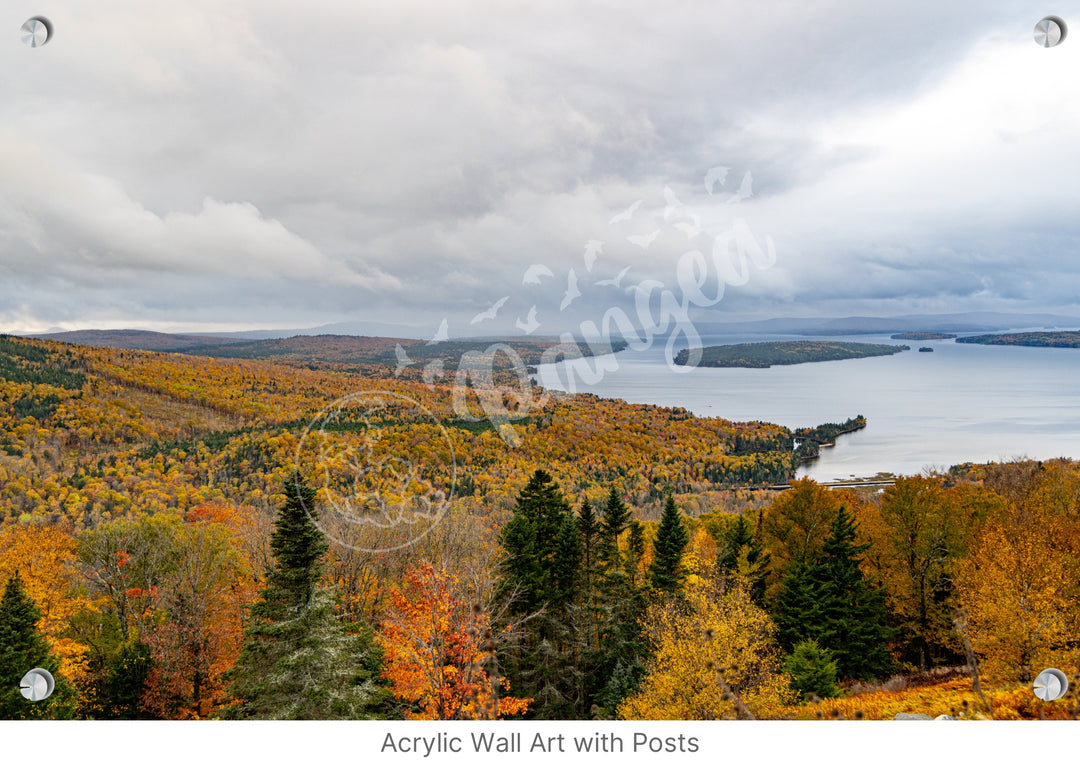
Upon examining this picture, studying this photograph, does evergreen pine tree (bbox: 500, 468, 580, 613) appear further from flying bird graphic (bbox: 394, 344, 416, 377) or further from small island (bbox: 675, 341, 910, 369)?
small island (bbox: 675, 341, 910, 369)

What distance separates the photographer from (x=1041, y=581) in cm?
403

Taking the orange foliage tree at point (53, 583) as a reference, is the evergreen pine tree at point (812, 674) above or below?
below

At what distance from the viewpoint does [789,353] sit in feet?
40.5

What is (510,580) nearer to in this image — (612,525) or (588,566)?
(588,566)

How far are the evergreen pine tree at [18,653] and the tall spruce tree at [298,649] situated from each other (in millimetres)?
1235

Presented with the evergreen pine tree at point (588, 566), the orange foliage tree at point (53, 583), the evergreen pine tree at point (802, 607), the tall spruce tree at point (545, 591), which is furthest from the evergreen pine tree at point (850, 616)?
the orange foliage tree at point (53, 583)

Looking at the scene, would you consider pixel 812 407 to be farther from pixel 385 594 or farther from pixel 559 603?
pixel 385 594

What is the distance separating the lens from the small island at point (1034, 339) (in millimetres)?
Result: 8203

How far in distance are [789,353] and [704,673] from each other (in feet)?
27.0

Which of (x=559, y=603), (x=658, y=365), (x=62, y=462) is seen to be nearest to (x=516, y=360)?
(x=658, y=365)

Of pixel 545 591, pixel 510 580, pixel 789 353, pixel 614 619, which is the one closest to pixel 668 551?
pixel 614 619

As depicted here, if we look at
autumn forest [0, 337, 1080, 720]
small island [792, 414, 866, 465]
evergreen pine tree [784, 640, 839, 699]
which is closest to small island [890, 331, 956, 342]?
autumn forest [0, 337, 1080, 720]

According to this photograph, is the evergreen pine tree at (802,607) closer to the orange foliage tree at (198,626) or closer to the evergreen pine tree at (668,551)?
the evergreen pine tree at (668,551)

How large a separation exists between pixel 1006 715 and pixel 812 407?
1042 centimetres
